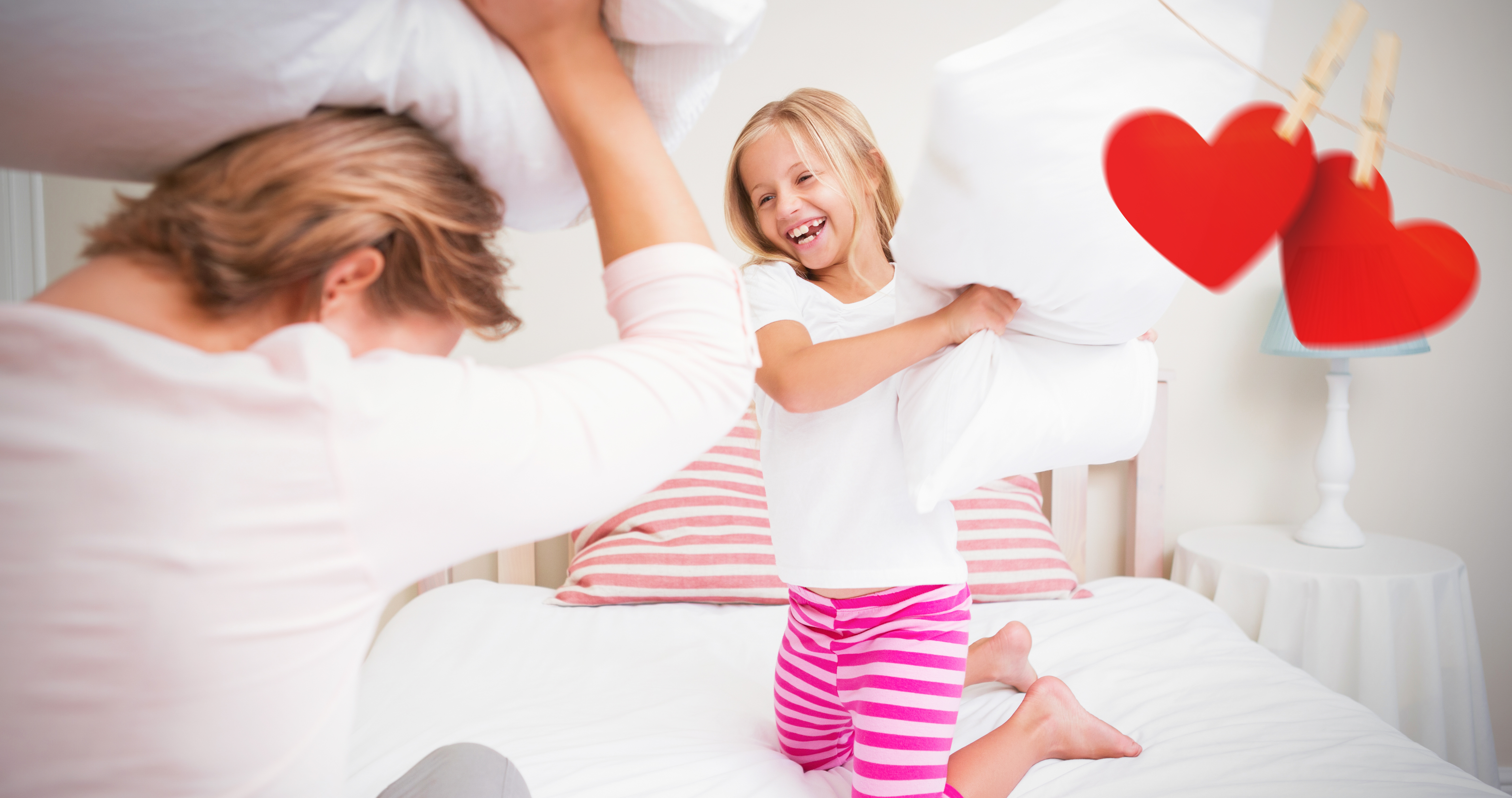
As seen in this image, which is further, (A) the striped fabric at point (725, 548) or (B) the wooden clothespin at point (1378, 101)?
(A) the striped fabric at point (725, 548)

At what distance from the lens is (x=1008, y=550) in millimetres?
1503

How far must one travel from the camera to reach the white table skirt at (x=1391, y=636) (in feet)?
4.58

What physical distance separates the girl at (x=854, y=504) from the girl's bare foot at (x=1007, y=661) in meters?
0.11

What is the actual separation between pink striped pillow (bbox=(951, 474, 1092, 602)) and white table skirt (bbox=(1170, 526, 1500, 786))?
347 mm

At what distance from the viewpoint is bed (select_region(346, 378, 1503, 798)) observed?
86 centimetres

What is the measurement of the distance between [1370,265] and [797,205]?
697mm

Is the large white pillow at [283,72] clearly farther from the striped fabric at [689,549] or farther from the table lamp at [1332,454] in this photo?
the table lamp at [1332,454]

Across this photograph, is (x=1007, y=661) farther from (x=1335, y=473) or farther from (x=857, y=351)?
(x=1335, y=473)

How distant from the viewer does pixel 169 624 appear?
1.03 feet

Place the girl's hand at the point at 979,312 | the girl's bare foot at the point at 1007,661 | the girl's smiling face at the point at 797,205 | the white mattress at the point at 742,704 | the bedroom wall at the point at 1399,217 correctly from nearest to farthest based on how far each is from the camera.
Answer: the girl's hand at the point at 979,312
the white mattress at the point at 742,704
the girl's smiling face at the point at 797,205
the girl's bare foot at the point at 1007,661
the bedroom wall at the point at 1399,217

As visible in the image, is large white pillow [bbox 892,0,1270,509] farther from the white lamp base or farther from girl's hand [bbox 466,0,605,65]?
the white lamp base

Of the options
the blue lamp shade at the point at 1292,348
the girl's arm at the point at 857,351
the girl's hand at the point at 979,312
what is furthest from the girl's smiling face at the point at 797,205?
the blue lamp shade at the point at 1292,348

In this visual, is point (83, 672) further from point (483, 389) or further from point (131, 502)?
point (483, 389)

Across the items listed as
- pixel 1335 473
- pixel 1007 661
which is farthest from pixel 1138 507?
pixel 1007 661
